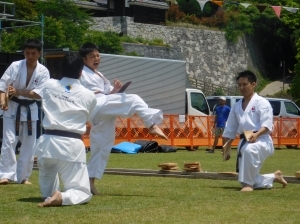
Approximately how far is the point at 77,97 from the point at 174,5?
5181 cm

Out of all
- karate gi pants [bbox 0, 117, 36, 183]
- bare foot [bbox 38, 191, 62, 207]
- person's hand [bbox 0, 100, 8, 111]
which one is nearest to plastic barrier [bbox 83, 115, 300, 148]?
karate gi pants [bbox 0, 117, 36, 183]

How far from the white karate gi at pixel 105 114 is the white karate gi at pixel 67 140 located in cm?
76

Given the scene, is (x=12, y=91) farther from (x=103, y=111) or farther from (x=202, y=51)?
(x=202, y=51)

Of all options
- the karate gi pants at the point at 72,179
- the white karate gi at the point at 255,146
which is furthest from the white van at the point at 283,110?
the karate gi pants at the point at 72,179

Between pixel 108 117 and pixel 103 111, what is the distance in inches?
5.0

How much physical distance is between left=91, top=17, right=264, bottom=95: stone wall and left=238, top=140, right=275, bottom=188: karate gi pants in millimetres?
43470

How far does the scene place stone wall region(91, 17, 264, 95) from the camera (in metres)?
55.7

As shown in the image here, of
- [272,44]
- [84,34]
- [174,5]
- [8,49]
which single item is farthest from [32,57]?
[272,44]

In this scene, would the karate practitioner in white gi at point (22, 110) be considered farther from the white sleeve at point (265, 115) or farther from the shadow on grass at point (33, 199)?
the white sleeve at point (265, 115)

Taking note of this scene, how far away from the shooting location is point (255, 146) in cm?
1041

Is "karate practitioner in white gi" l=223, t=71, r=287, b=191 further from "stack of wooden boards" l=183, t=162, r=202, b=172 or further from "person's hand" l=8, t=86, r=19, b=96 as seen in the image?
"person's hand" l=8, t=86, r=19, b=96

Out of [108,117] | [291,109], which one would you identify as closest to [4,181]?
[108,117]

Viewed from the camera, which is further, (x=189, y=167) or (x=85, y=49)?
(x=189, y=167)

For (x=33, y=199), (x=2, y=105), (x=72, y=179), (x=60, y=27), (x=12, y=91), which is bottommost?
(x=60, y=27)
